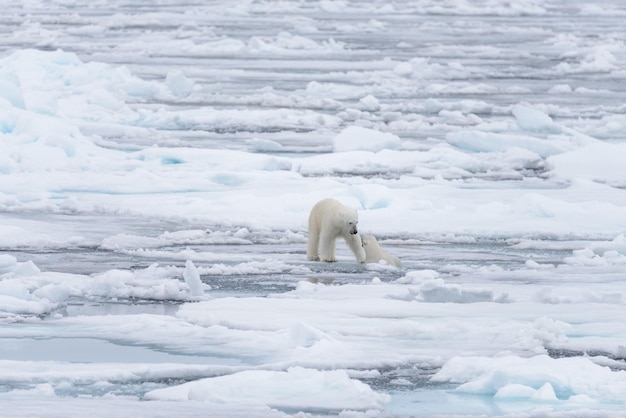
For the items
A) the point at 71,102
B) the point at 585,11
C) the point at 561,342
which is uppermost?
the point at 585,11

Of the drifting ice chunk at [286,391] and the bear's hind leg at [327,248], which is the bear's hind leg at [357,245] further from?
the drifting ice chunk at [286,391]

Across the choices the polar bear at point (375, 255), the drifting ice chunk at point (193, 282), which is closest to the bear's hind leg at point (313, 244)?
the polar bear at point (375, 255)

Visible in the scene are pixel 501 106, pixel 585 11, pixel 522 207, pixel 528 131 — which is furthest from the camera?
pixel 585 11

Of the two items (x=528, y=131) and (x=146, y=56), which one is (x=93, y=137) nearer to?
(x=528, y=131)

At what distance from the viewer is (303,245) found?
8.07m

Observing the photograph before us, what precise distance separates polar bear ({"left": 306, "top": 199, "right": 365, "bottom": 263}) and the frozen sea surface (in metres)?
0.12

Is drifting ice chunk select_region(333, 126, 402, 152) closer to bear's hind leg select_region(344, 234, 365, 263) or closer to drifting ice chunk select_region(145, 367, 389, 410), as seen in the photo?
bear's hind leg select_region(344, 234, 365, 263)

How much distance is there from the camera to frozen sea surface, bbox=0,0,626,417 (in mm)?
4770

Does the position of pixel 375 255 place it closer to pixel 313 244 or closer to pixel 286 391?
pixel 313 244

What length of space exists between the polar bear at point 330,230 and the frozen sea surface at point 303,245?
12cm

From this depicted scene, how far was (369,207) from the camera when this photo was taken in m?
9.23

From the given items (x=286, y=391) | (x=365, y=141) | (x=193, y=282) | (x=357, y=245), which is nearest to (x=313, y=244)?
(x=357, y=245)

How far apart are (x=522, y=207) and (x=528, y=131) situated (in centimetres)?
484

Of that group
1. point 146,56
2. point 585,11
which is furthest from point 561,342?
point 585,11
